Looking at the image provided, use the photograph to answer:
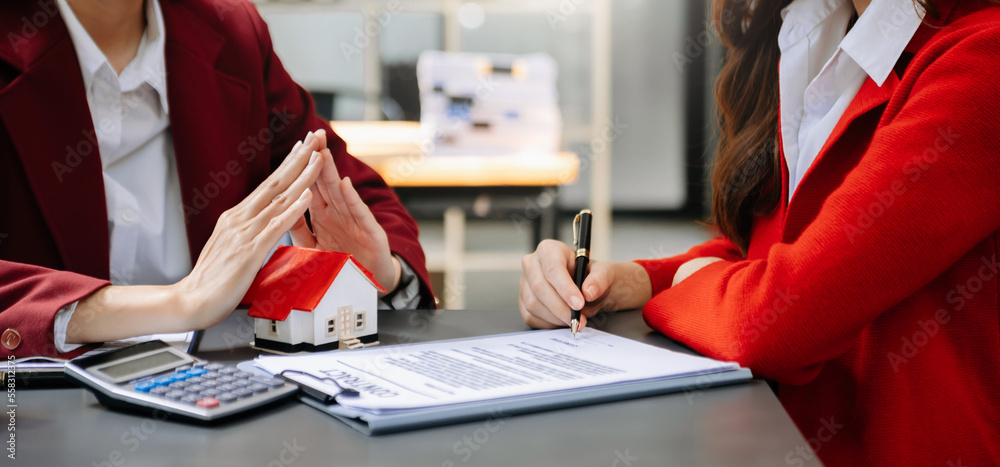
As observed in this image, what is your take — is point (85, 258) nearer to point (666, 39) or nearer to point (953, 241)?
point (953, 241)

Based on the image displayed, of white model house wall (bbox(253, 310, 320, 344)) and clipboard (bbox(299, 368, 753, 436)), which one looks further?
white model house wall (bbox(253, 310, 320, 344))

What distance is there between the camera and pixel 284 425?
560mm

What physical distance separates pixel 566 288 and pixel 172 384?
1.45 ft

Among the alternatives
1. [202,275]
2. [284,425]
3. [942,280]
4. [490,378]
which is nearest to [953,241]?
[942,280]

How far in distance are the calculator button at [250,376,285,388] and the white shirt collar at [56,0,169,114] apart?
730 mm

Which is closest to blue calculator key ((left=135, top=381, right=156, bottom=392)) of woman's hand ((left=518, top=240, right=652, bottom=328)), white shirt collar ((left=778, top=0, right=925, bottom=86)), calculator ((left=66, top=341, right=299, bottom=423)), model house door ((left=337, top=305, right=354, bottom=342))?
calculator ((left=66, top=341, right=299, bottom=423))

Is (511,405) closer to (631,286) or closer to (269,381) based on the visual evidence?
(269,381)

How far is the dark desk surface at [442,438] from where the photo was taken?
492 mm

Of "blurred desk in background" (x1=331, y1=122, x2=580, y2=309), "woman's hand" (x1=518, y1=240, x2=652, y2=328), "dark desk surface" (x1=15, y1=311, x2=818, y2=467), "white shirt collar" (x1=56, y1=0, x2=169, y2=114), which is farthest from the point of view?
"blurred desk in background" (x1=331, y1=122, x2=580, y2=309)

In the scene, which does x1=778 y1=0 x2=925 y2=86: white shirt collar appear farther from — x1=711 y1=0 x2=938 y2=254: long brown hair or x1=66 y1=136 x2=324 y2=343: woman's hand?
x1=66 y1=136 x2=324 y2=343: woman's hand

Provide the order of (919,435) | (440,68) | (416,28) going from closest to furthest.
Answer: (919,435), (440,68), (416,28)

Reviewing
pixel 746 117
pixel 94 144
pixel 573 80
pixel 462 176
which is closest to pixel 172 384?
pixel 94 144

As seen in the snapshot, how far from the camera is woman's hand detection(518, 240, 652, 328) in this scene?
872 mm

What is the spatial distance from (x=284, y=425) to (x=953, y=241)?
599 millimetres
